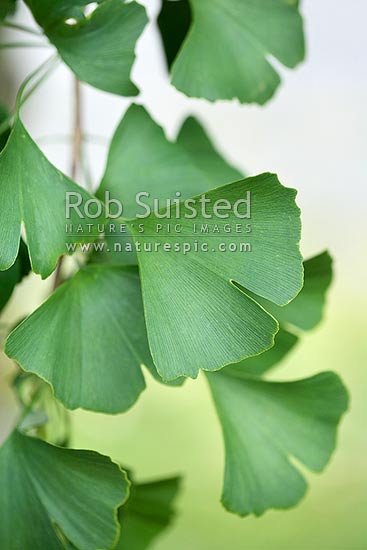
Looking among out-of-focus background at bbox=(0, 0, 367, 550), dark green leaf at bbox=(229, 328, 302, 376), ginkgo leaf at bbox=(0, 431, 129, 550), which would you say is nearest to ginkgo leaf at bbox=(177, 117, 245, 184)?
dark green leaf at bbox=(229, 328, 302, 376)

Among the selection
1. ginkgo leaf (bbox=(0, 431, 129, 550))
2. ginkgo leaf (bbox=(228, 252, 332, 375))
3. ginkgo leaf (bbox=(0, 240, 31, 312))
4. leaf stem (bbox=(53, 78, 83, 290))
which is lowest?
ginkgo leaf (bbox=(0, 431, 129, 550))

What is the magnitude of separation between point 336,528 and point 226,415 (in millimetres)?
1073

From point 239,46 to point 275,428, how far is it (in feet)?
0.99

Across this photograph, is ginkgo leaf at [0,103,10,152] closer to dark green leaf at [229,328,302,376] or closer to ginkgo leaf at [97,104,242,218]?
ginkgo leaf at [97,104,242,218]

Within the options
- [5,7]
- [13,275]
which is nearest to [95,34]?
[5,7]

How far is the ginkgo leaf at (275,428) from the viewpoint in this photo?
58 cm

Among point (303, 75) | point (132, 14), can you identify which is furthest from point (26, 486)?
point (303, 75)

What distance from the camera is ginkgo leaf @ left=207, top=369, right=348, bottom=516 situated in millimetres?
576

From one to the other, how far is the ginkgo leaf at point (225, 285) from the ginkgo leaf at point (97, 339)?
0.22 feet

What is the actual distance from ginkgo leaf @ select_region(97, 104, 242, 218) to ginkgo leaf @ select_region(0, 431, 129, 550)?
0.62ft

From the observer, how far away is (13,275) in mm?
553

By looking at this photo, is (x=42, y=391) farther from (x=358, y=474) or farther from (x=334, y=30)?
(x=334, y=30)

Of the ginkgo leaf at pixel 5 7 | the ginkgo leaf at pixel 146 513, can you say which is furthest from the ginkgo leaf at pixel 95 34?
the ginkgo leaf at pixel 146 513

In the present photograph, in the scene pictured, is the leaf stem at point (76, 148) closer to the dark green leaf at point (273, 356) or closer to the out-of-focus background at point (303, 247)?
the dark green leaf at point (273, 356)
